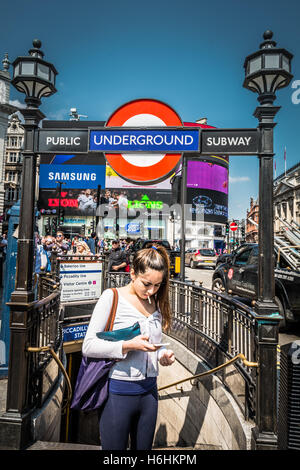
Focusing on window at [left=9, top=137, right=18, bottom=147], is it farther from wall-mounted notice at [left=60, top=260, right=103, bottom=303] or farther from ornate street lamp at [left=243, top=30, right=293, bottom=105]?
ornate street lamp at [left=243, top=30, right=293, bottom=105]

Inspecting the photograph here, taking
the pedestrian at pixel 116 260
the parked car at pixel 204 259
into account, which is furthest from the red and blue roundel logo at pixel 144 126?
the parked car at pixel 204 259

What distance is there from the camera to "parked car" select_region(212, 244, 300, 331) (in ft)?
21.4

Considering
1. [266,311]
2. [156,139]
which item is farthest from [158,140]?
[266,311]

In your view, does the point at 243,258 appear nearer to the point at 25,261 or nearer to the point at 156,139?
the point at 156,139

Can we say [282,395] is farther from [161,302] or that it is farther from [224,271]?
[224,271]

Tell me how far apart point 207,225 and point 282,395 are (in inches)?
2193

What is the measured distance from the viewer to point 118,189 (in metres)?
48.8

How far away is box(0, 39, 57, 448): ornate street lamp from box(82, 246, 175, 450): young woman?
1.21 metres

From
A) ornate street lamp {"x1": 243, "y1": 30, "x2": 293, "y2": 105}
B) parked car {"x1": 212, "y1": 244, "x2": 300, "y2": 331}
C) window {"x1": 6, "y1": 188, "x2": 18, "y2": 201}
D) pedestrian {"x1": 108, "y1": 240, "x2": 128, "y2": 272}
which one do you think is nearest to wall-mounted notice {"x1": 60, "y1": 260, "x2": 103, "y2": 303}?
pedestrian {"x1": 108, "y1": 240, "x2": 128, "y2": 272}

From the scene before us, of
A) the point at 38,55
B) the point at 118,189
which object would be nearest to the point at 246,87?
the point at 38,55

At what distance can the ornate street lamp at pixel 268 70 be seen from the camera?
2832 mm

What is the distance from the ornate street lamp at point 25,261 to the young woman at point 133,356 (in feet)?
3.98

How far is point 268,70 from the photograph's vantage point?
9.26 ft
